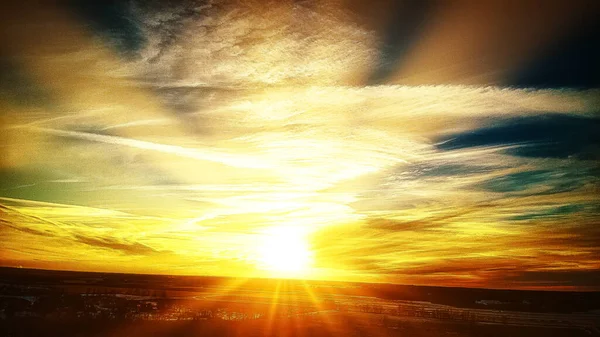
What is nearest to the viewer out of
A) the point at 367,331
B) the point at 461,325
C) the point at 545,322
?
the point at 367,331

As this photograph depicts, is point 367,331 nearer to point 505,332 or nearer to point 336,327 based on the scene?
point 336,327

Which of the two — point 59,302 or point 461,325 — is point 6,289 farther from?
point 461,325

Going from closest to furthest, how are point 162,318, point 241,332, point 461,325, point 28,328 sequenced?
point 28,328
point 241,332
point 162,318
point 461,325

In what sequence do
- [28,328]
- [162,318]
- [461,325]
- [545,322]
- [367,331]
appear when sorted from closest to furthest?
[28,328] → [367,331] → [162,318] → [461,325] → [545,322]

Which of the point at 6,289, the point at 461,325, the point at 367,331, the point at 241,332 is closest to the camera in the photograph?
the point at 241,332

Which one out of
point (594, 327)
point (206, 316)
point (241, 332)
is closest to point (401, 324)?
point (241, 332)

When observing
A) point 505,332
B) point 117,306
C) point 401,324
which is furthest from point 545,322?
point 117,306

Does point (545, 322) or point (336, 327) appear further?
point (545, 322)

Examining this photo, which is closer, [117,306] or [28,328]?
[28,328]
